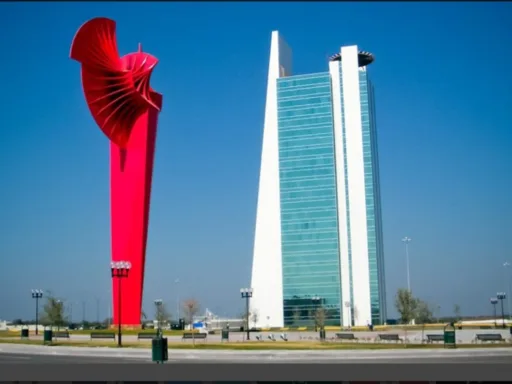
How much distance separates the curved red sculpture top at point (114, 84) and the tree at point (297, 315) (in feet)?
147

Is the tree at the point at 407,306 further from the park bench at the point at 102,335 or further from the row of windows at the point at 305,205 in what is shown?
the row of windows at the point at 305,205

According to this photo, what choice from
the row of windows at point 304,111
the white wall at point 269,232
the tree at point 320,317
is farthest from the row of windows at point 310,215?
the tree at point 320,317

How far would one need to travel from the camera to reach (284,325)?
95500 millimetres

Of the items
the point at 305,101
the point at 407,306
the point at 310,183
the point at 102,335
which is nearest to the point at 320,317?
the point at 407,306

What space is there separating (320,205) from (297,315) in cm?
1592

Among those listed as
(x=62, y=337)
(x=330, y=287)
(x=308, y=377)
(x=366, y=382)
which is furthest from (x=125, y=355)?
(x=330, y=287)

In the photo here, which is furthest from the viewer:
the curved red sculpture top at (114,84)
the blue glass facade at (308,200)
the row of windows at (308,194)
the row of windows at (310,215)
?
the row of windows at (308,194)

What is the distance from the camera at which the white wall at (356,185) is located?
9406cm

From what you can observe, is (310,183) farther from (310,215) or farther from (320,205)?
(310,215)

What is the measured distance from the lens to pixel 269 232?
9769 cm

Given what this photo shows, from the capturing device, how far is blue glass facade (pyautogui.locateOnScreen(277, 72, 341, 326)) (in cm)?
9519

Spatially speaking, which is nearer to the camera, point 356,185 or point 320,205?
point 356,185

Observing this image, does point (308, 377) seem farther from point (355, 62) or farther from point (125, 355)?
point (355, 62)

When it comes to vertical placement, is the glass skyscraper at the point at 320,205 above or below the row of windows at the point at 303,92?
below
